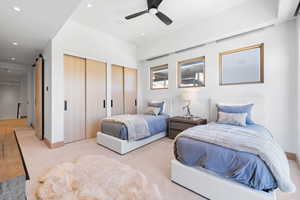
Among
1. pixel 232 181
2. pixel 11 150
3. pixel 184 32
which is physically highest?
pixel 184 32

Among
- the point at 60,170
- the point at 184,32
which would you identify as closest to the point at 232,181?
the point at 60,170

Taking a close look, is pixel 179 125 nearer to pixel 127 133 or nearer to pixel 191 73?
pixel 127 133

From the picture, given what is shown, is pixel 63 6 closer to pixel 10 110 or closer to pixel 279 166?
pixel 279 166

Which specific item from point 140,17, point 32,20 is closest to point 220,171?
point 140,17

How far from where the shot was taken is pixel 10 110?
27.2 ft

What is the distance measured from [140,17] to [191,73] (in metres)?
2.21

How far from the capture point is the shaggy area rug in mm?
1632

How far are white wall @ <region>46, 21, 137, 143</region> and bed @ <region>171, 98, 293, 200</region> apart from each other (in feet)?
10.4

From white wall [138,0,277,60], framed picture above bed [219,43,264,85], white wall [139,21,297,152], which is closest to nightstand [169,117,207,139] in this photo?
white wall [139,21,297,152]

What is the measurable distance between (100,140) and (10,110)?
8866mm

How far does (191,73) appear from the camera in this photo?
4.26 metres

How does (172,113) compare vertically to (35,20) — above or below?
below

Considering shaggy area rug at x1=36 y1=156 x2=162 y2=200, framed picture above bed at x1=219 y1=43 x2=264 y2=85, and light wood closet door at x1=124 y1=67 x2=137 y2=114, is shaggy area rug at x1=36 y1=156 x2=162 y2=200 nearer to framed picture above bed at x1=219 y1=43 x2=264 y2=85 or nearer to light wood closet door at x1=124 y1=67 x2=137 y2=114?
light wood closet door at x1=124 y1=67 x2=137 y2=114

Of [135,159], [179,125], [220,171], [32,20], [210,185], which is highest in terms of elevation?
[32,20]
